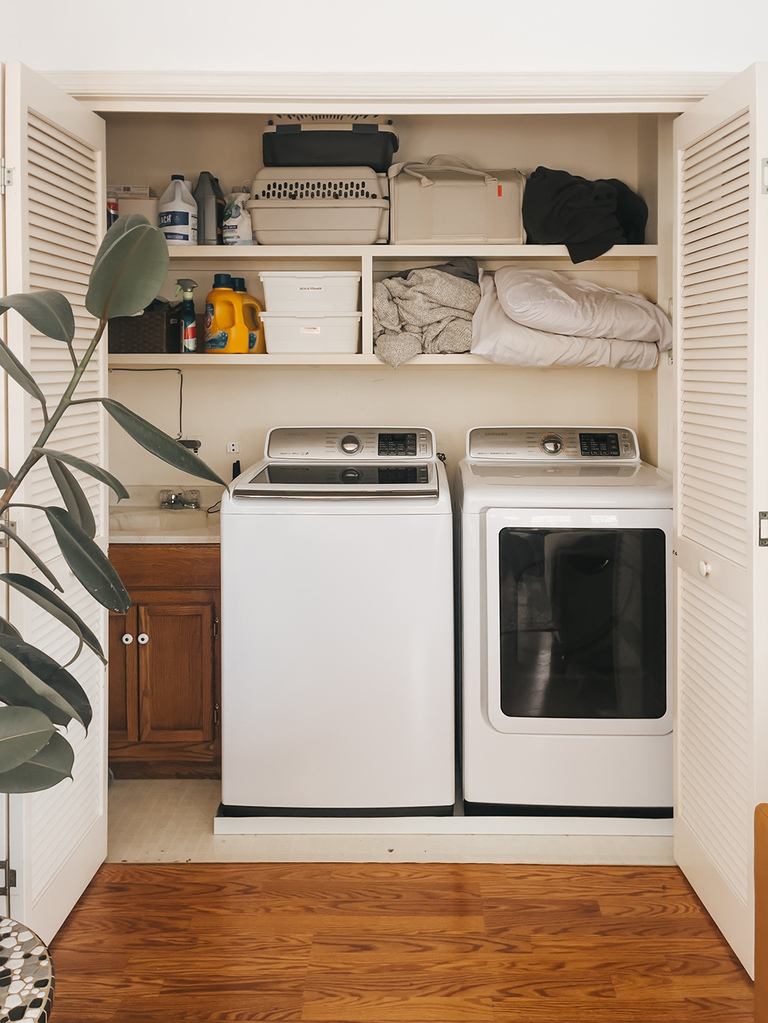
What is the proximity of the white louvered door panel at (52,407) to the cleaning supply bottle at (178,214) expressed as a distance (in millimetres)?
647

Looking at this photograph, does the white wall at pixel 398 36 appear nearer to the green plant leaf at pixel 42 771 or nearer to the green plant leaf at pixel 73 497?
the green plant leaf at pixel 73 497

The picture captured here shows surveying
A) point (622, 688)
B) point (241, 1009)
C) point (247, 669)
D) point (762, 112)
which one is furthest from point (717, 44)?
point (241, 1009)

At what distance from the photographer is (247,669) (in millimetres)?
2559

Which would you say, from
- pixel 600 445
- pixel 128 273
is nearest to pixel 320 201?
pixel 600 445

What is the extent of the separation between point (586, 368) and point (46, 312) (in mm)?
2338

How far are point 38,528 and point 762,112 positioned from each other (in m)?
1.71

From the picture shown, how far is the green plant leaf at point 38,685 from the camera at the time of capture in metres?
1.05

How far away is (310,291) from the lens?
2924 millimetres

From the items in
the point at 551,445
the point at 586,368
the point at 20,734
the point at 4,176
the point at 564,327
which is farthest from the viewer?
the point at 586,368

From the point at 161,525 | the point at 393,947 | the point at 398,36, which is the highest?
the point at 398,36

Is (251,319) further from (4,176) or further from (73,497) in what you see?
(73,497)

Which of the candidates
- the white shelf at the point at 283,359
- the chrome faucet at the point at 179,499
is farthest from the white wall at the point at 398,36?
the chrome faucet at the point at 179,499

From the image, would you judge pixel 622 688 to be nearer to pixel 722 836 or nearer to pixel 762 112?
pixel 722 836

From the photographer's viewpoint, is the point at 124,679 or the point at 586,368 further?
the point at 586,368
